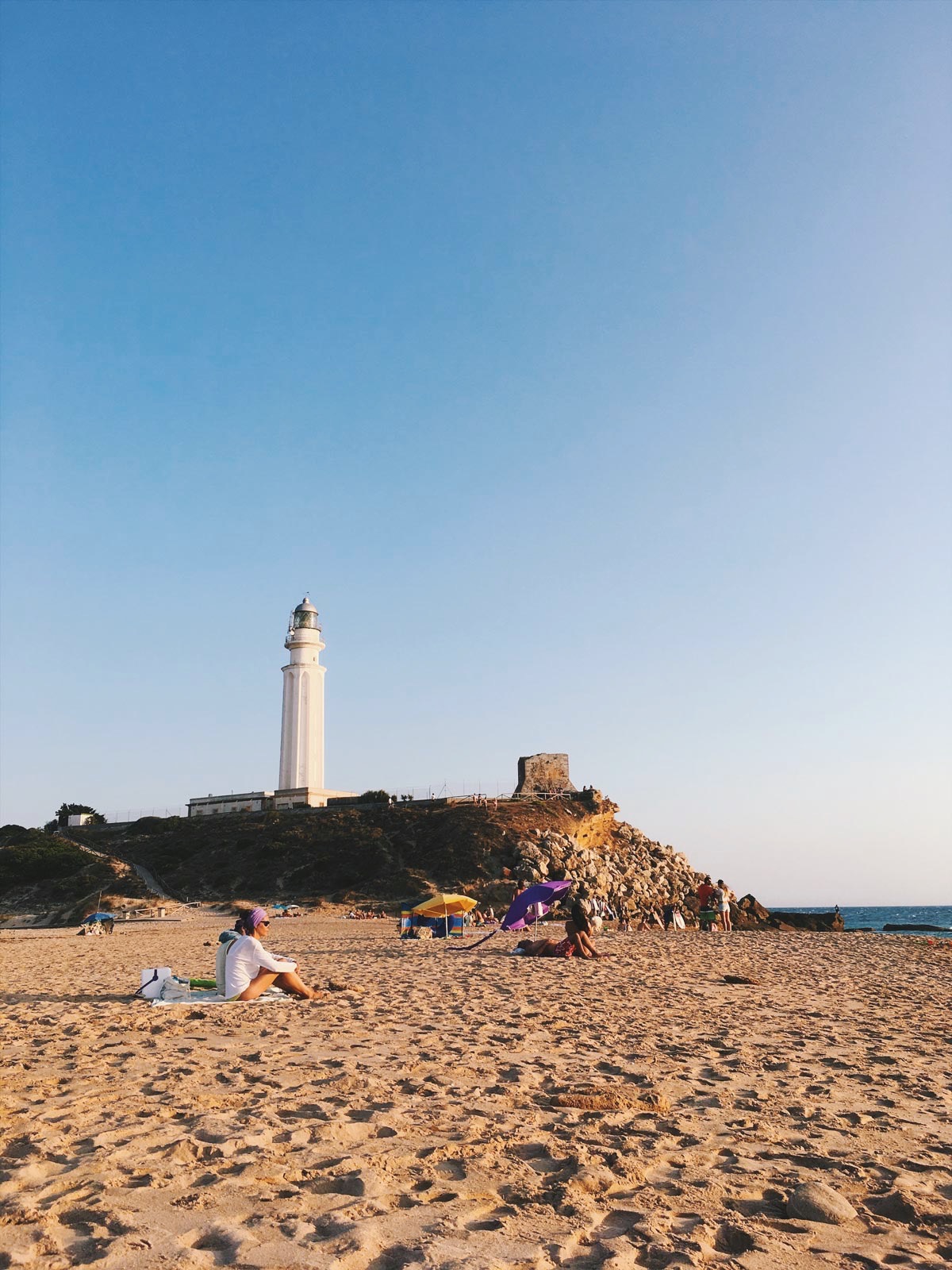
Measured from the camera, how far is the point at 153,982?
9.72 metres

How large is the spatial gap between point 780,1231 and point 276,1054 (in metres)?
4.34

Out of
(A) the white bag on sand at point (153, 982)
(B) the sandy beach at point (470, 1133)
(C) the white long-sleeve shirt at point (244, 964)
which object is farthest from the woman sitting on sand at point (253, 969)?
(A) the white bag on sand at point (153, 982)

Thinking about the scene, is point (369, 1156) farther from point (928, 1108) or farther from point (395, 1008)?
point (395, 1008)

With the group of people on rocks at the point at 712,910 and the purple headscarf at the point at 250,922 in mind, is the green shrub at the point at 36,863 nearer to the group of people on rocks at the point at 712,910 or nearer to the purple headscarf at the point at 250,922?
the group of people on rocks at the point at 712,910

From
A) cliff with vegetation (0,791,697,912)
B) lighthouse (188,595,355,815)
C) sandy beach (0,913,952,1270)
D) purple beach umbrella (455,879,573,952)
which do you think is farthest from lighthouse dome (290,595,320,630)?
sandy beach (0,913,952,1270)

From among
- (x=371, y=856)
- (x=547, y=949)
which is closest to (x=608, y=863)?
(x=371, y=856)

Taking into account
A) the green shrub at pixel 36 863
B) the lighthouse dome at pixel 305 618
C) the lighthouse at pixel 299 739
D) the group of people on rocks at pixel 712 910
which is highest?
the lighthouse dome at pixel 305 618

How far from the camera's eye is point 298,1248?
130 inches

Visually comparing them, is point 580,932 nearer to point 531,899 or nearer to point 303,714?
point 531,899

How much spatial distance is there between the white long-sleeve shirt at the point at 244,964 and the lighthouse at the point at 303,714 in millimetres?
50998

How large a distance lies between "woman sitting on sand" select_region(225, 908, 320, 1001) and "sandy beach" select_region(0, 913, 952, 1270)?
0.97 ft

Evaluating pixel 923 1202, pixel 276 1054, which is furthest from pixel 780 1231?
pixel 276 1054

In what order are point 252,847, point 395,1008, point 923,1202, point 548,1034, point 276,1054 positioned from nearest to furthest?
point 923,1202
point 276,1054
point 548,1034
point 395,1008
point 252,847

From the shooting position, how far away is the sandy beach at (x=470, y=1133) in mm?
3410
